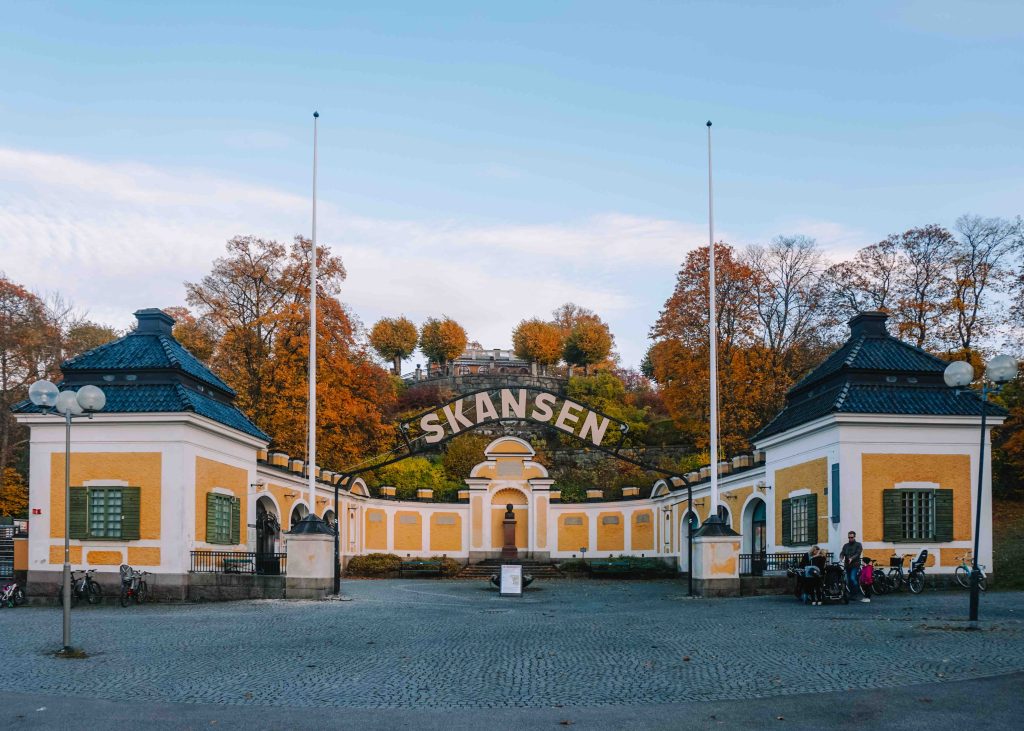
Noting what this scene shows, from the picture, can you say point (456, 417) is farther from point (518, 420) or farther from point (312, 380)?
point (312, 380)

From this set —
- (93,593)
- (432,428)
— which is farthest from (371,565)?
(93,593)

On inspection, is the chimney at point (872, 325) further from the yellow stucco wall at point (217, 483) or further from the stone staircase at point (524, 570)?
the stone staircase at point (524, 570)

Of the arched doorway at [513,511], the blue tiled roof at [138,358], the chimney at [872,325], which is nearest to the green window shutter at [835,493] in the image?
the chimney at [872,325]

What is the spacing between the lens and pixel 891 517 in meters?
26.1

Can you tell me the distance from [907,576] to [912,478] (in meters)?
2.82

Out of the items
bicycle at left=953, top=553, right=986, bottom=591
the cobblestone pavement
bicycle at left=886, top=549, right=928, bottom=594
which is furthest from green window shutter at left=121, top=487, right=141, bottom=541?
bicycle at left=953, top=553, right=986, bottom=591

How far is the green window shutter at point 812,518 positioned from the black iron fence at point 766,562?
0.48 m

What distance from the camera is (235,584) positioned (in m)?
25.3

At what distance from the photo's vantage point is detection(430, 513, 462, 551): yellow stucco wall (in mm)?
51375

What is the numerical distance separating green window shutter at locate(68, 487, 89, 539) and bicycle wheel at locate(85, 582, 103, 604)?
6.25 ft

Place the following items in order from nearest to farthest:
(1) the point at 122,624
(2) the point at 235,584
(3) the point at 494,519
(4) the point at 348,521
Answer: (1) the point at 122,624 < (2) the point at 235,584 < (4) the point at 348,521 < (3) the point at 494,519

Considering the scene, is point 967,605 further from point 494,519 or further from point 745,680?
point 494,519

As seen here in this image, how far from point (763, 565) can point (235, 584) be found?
14.6 metres

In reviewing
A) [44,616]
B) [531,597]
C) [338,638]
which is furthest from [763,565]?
[44,616]
